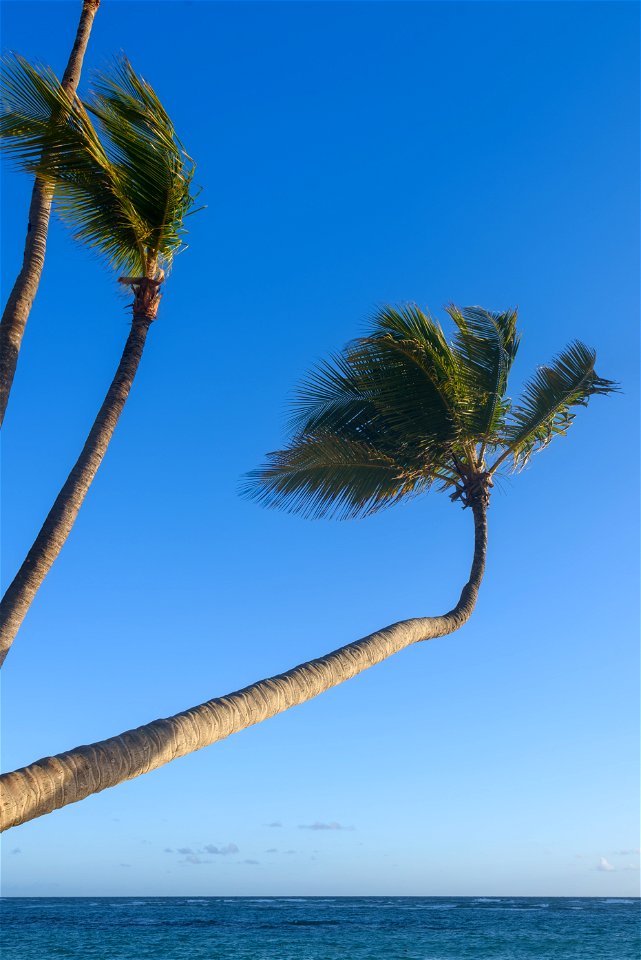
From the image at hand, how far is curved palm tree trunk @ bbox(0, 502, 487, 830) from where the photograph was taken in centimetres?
434

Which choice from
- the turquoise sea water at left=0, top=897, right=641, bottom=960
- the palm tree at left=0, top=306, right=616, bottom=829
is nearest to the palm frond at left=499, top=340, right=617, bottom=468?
the palm tree at left=0, top=306, right=616, bottom=829

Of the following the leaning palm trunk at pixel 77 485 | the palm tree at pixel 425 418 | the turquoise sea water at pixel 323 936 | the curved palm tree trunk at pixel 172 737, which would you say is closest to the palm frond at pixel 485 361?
the palm tree at pixel 425 418

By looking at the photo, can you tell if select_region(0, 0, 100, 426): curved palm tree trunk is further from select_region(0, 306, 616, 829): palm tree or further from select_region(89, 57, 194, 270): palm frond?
select_region(0, 306, 616, 829): palm tree

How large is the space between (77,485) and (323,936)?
44.8 metres

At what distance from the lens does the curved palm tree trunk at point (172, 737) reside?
4.34 m

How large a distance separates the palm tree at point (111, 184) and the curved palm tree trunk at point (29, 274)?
18 cm

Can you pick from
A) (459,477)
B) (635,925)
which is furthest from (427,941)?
(459,477)

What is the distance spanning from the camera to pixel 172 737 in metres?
5.15

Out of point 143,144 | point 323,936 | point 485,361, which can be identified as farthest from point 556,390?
point 323,936

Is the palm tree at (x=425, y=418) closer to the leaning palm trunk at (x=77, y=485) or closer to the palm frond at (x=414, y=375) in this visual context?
the palm frond at (x=414, y=375)

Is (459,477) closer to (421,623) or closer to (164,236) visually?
(421,623)

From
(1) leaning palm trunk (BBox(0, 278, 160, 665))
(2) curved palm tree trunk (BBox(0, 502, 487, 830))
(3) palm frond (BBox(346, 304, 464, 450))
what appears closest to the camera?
(2) curved palm tree trunk (BBox(0, 502, 487, 830))

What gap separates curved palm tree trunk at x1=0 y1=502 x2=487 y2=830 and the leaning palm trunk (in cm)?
84

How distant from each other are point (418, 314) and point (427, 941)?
38809 mm
